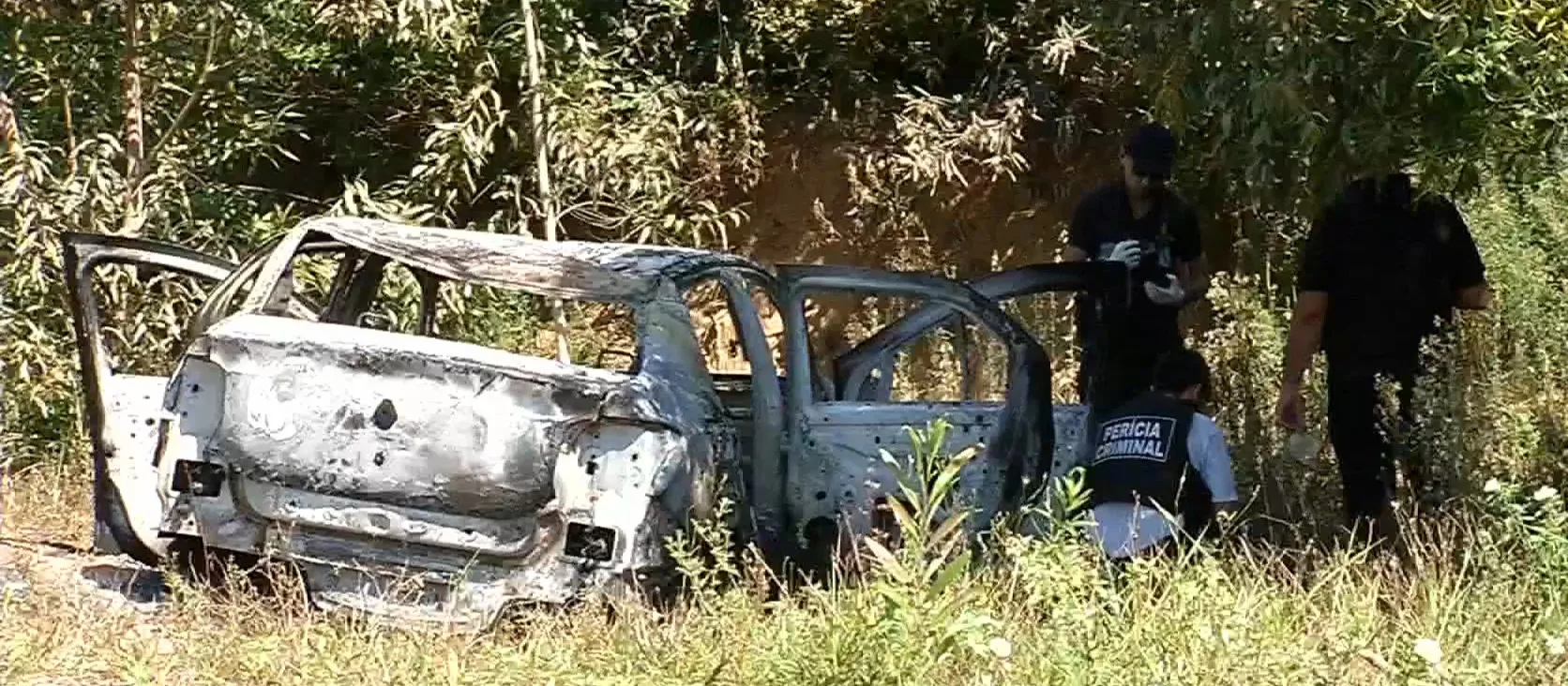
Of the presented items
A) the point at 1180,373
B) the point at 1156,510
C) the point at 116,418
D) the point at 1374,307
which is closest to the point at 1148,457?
the point at 1156,510

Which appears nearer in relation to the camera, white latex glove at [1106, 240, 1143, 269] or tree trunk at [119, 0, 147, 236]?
white latex glove at [1106, 240, 1143, 269]

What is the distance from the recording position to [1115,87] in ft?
38.8

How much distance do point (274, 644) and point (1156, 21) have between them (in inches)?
146

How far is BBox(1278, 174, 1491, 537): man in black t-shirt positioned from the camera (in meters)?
6.59

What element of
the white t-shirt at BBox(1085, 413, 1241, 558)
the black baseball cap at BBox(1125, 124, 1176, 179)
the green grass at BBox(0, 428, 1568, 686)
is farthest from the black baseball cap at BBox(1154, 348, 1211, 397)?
the black baseball cap at BBox(1125, 124, 1176, 179)

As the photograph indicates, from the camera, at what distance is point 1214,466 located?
578cm

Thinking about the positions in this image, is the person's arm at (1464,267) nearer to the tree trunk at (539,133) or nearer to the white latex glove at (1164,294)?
the white latex glove at (1164,294)

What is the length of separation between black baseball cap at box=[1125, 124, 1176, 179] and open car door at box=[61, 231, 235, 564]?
344 centimetres

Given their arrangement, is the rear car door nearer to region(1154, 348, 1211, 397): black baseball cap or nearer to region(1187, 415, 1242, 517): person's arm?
region(1154, 348, 1211, 397): black baseball cap

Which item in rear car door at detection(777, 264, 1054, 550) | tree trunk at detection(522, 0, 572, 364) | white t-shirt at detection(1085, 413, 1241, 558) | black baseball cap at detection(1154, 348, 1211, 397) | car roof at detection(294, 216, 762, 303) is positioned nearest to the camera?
white t-shirt at detection(1085, 413, 1241, 558)

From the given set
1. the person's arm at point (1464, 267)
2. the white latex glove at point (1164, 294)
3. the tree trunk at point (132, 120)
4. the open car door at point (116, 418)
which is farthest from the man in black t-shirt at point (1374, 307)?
the tree trunk at point (132, 120)

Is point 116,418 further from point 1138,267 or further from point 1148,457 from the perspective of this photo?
point 1138,267

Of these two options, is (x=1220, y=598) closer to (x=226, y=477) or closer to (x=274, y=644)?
(x=274, y=644)

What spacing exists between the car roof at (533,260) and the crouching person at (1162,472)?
141cm
